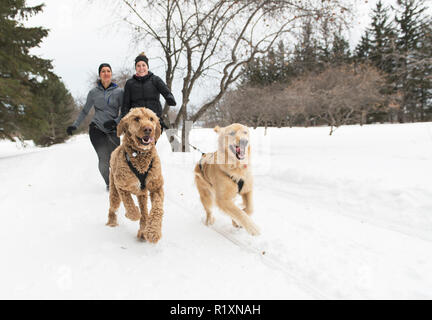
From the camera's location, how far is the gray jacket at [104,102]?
413cm

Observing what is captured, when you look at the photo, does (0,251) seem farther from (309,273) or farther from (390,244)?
(390,244)

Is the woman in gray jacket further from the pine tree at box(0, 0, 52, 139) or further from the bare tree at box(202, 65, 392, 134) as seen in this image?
the bare tree at box(202, 65, 392, 134)

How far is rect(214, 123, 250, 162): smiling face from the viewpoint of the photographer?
9.08 feet

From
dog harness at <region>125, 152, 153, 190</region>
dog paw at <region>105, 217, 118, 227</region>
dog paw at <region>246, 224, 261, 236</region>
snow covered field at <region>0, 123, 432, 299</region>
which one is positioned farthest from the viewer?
dog paw at <region>105, 217, 118, 227</region>

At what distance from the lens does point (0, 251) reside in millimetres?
2301

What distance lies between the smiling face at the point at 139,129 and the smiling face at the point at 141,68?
5.14 feet

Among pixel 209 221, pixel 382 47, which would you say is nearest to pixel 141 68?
pixel 209 221

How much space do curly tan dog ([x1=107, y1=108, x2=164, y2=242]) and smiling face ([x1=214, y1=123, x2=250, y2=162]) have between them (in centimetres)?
83

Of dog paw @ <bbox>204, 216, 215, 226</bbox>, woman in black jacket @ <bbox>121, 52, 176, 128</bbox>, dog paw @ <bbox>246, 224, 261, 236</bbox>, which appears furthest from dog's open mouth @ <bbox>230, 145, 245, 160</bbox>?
woman in black jacket @ <bbox>121, 52, 176, 128</bbox>

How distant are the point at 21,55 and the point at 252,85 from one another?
706 inches

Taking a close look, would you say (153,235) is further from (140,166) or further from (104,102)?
(104,102)

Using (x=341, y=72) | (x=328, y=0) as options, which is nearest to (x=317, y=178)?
(x=328, y=0)

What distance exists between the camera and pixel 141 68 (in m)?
3.74

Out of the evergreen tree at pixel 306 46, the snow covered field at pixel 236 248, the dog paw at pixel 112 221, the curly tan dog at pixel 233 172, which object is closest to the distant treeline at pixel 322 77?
the evergreen tree at pixel 306 46
